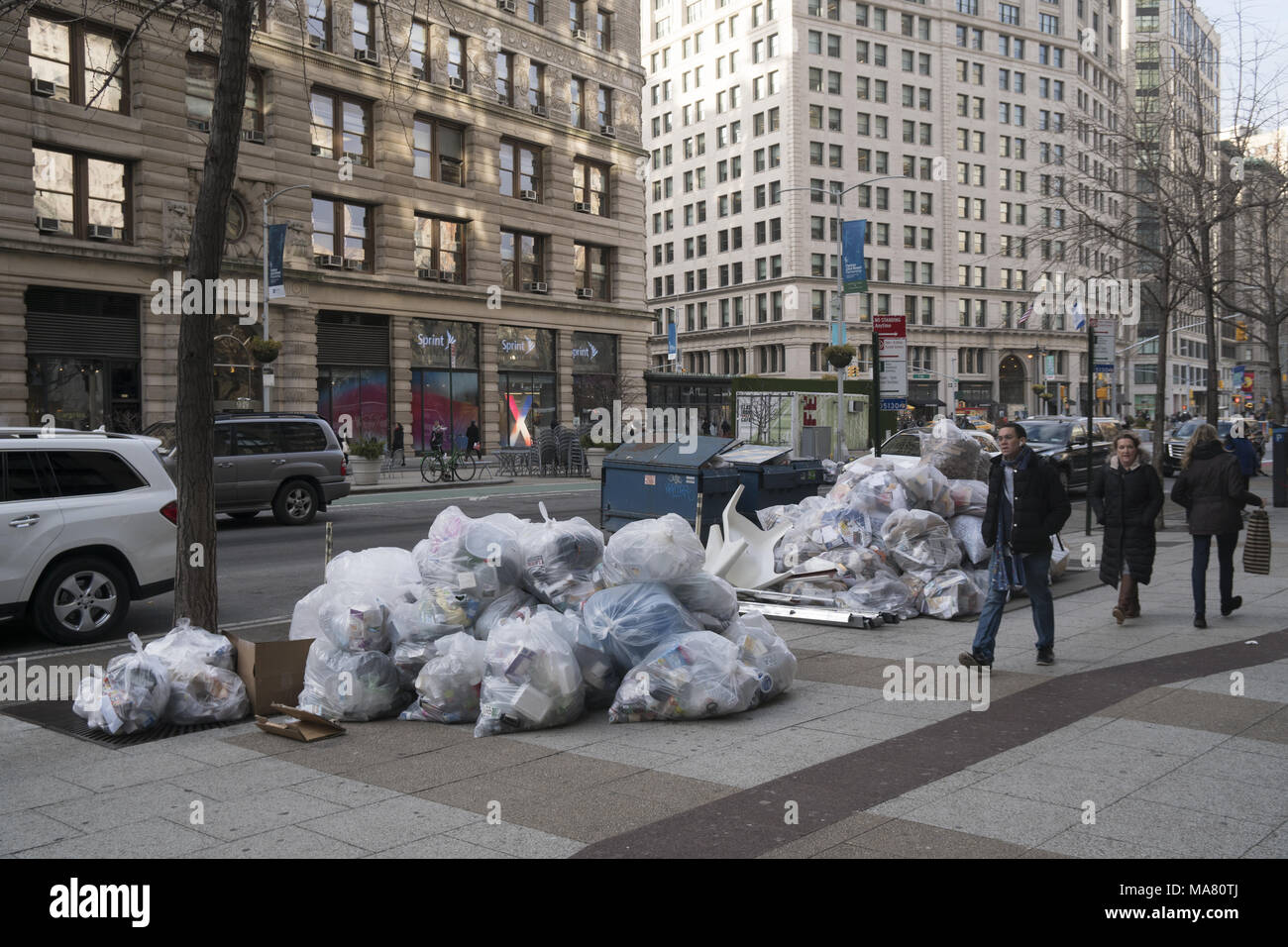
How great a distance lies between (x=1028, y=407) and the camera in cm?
9612

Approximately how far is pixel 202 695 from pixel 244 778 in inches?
52.4

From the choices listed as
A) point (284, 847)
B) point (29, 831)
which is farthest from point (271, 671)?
point (284, 847)

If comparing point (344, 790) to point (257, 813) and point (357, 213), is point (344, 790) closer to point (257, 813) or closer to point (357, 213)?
point (257, 813)

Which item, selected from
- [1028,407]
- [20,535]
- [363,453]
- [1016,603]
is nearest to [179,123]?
[363,453]

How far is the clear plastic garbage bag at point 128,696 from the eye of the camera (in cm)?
636

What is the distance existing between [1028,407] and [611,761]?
97225 millimetres

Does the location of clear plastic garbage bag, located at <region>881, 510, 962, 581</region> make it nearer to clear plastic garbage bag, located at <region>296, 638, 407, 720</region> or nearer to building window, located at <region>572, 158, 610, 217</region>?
clear plastic garbage bag, located at <region>296, 638, 407, 720</region>

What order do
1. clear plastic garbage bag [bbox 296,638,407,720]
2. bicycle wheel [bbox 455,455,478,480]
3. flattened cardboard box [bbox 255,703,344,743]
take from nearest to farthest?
1. flattened cardboard box [bbox 255,703,344,743]
2. clear plastic garbage bag [bbox 296,638,407,720]
3. bicycle wheel [bbox 455,455,478,480]

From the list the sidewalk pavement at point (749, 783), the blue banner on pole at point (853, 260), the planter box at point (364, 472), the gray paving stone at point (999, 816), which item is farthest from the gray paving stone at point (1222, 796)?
the planter box at point (364, 472)

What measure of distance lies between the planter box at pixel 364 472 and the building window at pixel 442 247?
13626 mm

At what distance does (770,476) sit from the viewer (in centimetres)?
1327

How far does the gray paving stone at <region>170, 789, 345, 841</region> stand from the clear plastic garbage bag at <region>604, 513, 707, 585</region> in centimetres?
260

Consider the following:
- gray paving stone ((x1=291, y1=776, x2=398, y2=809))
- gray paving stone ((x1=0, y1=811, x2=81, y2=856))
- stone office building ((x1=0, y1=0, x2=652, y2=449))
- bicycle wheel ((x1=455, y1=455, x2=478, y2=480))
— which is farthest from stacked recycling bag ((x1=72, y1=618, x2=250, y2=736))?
bicycle wheel ((x1=455, y1=455, x2=478, y2=480))

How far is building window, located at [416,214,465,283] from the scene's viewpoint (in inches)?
1587
